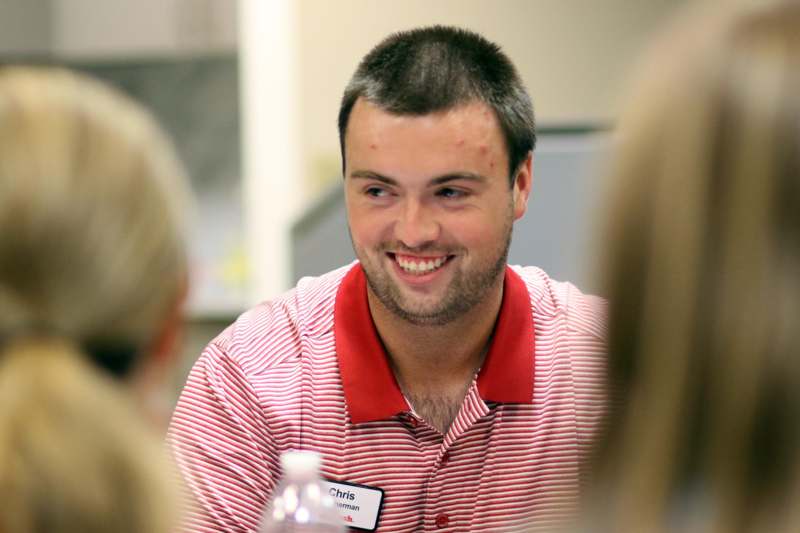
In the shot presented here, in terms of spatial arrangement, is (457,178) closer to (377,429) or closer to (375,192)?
(375,192)

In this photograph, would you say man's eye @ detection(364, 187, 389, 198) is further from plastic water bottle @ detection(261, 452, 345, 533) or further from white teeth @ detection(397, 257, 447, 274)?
plastic water bottle @ detection(261, 452, 345, 533)

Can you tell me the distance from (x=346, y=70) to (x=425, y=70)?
2152mm

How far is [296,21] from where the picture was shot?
13.3 feet

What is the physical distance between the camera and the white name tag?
168 centimetres

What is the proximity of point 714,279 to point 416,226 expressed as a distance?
108cm

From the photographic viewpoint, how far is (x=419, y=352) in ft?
6.10

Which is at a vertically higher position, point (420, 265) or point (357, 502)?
point (420, 265)

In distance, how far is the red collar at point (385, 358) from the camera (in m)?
1.76

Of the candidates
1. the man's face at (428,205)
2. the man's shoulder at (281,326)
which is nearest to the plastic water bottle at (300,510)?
the man's shoulder at (281,326)

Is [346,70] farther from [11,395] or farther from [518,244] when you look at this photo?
[11,395]

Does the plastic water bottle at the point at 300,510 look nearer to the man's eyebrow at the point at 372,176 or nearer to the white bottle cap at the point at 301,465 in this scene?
the white bottle cap at the point at 301,465

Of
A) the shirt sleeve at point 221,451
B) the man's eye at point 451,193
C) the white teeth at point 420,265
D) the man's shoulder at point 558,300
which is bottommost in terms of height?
the shirt sleeve at point 221,451

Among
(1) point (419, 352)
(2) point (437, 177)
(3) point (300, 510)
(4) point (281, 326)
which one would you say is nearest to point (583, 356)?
(1) point (419, 352)

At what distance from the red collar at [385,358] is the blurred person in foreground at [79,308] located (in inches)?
35.2
